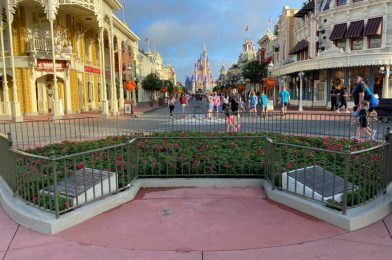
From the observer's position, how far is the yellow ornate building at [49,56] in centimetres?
2225

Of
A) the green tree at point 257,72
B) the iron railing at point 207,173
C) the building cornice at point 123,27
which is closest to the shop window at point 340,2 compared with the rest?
the green tree at point 257,72

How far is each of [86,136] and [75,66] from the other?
1704 centimetres

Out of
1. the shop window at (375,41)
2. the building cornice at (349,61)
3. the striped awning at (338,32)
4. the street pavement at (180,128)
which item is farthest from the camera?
the striped awning at (338,32)

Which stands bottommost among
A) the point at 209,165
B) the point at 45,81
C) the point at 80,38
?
the point at 209,165

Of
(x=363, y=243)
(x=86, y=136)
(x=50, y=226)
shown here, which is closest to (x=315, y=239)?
(x=363, y=243)

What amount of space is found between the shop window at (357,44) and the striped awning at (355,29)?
3.24 feet

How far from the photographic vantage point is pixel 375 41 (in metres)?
30.4

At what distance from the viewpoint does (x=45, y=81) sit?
25984 mm

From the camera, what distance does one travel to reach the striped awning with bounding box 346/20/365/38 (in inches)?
1210

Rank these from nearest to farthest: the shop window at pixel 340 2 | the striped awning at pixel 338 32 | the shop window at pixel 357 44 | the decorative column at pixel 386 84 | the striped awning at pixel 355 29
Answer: the decorative column at pixel 386 84
the striped awning at pixel 355 29
the shop window at pixel 357 44
the striped awning at pixel 338 32
the shop window at pixel 340 2

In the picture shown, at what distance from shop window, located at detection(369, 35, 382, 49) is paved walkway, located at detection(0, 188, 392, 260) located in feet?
101

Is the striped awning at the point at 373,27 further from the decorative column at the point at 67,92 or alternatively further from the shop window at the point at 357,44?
the decorative column at the point at 67,92

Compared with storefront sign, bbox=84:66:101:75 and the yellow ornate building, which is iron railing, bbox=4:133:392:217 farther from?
storefront sign, bbox=84:66:101:75

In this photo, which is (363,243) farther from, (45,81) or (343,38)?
(343,38)
